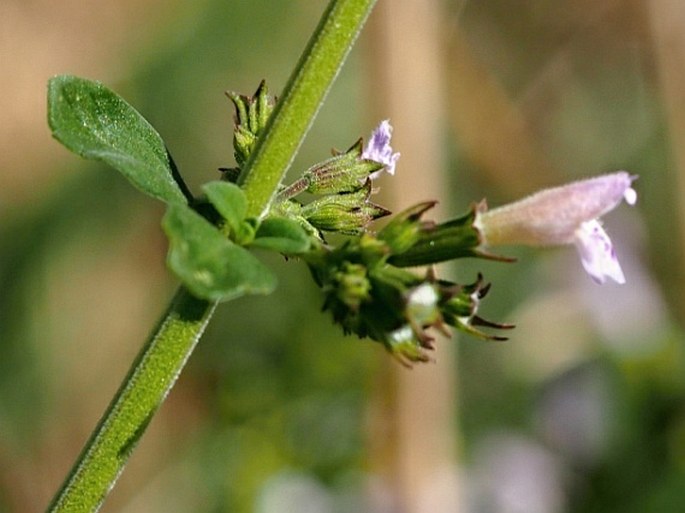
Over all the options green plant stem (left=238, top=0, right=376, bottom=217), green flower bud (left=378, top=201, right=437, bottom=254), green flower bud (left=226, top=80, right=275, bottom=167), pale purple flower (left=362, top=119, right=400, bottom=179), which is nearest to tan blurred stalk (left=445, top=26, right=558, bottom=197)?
pale purple flower (left=362, top=119, right=400, bottom=179)

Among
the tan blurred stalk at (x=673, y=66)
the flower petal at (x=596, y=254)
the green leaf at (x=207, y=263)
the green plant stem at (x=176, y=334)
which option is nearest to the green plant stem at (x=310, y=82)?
the green plant stem at (x=176, y=334)

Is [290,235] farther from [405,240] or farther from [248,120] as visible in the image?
[248,120]

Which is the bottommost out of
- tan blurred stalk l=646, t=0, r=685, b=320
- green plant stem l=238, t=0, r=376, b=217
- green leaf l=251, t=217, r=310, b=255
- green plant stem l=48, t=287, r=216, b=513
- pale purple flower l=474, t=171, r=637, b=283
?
tan blurred stalk l=646, t=0, r=685, b=320

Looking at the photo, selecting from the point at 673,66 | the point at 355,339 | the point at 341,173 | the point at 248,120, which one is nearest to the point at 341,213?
the point at 341,173

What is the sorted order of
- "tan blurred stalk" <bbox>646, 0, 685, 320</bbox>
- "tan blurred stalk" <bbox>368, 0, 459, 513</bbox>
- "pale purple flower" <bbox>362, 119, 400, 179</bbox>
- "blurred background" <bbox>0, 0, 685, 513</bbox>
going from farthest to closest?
"tan blurred stalk" <bbox>646, 0, 685, 320</bbox> < "blurred background" <bbox>0, 0, 685, 513</bbox> < "tan blurred stalk" <bbox>368, 0, 459, 513</bbox> < "pale purple flower" <bbox>362, 119, 400, 179</bbox>

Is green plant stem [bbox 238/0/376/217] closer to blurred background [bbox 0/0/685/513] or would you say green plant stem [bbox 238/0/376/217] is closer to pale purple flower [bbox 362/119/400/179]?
pale purple flower [bbox 362/119/400/179]

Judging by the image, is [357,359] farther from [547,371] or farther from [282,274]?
[547,371]

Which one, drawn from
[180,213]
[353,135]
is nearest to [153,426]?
[353,135]
